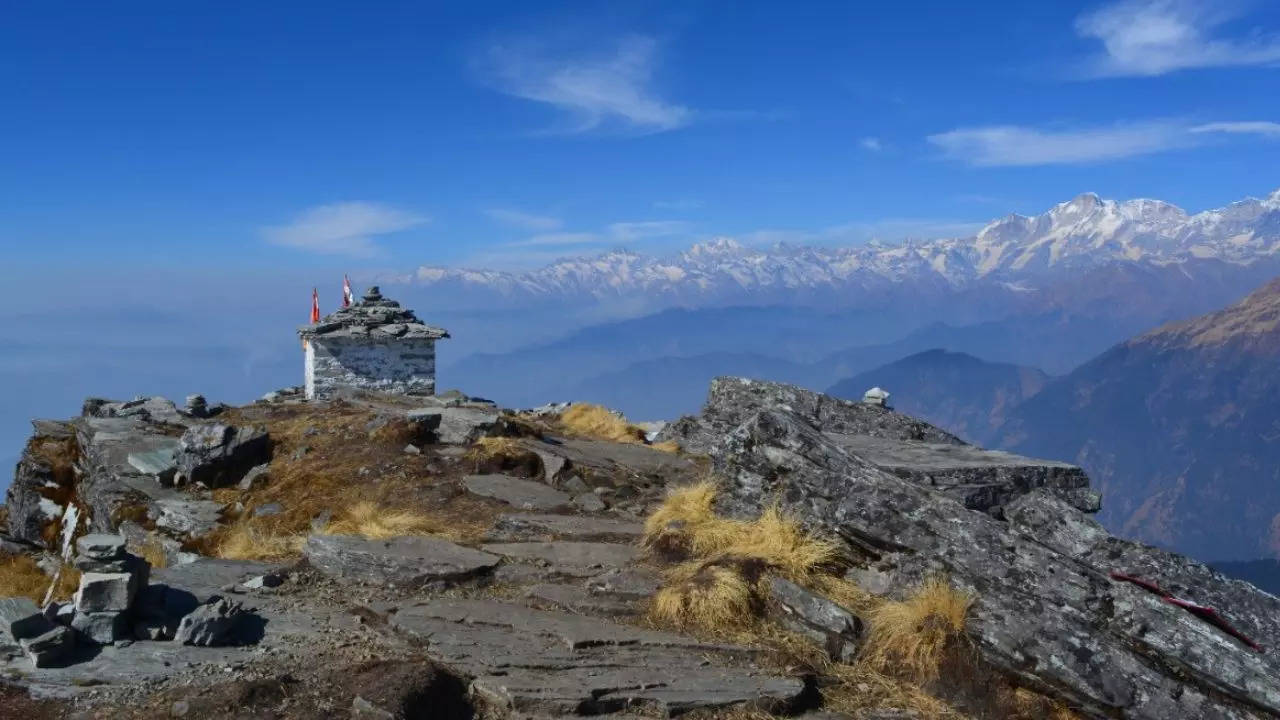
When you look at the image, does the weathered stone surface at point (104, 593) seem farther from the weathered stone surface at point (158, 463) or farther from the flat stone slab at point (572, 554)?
the weathered stone surface at point (158, 463)

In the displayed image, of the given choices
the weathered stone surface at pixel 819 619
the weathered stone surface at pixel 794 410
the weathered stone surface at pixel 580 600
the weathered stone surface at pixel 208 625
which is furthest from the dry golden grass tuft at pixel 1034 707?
the weathered stone surface at pixel 208 625

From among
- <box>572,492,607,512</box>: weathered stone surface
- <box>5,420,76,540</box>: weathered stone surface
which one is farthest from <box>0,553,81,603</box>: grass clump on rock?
<box>572,492,607,512</box>: weathered stone surface

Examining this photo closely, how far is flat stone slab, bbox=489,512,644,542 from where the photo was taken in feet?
47.6

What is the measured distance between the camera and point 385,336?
32.8 metres

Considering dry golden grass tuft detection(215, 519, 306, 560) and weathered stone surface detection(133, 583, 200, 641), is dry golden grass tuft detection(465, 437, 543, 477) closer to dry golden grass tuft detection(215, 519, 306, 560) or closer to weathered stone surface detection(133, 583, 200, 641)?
dry golden grass tuft detection(215, 519, 306, 560)

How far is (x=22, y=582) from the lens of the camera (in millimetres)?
12891

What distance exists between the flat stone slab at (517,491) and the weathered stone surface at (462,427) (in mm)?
2741

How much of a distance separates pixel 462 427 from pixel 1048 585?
13315 mm

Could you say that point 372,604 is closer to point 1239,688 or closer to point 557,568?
point 557,568

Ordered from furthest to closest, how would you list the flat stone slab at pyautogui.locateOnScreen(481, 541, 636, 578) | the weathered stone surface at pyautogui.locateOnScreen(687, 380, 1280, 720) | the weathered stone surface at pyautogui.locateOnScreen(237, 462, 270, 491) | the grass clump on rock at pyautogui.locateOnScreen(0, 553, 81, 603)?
the weathered stone surface at pyautogui.locateOnScreen(237, 462, 270, 491)
the flat stone slab at pyautogui.locateOnScreen(481, 541, 636, 578)
the grass clump on rock at pyautogui.locateOnScreen(0, 553, 81, 603)
the weathered stone surface at pyautogui.locateOnScreen(687, 380, 1280, 720)

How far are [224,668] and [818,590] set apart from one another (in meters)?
6.79

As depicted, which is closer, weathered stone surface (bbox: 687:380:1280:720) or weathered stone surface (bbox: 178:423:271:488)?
weathered stone surface (bbox: 687:380:1280:720)

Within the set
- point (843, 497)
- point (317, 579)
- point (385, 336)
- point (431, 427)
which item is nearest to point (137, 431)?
point (431, 427)

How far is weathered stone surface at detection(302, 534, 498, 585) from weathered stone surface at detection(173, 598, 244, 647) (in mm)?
2457
